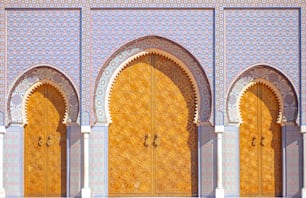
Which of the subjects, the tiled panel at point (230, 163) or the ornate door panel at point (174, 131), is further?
the ornate door panel at point (174, 131)

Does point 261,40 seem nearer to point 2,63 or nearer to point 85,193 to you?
point 85,193

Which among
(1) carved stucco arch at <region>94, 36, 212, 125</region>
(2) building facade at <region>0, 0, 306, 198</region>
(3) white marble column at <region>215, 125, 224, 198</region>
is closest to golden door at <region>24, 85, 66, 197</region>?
(2) building facade at <region>0, 0, 306, 198</region>

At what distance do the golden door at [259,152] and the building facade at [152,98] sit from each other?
1 centimetres

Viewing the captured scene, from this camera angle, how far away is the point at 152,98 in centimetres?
923

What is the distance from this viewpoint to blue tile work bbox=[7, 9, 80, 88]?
9008mm

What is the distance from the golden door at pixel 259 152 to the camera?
30.0 feet

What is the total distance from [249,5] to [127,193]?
126 inches

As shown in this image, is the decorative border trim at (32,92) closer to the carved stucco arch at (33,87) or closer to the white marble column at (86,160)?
the carved stucco arch at (33,87)

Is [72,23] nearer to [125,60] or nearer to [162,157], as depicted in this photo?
[125,60]

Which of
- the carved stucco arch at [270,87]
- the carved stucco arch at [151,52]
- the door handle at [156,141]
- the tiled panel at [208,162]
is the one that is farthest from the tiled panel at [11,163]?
the carved stucco arch at [270,87]

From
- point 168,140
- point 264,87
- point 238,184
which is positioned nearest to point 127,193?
point 168,140

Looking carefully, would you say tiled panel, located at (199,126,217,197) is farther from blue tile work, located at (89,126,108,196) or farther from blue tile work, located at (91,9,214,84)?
blue tile work, located at (89,126,108,196)

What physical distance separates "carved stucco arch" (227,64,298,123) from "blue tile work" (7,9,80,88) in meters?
2.23

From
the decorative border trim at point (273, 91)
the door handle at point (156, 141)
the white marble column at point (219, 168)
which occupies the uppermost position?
the decorative border trim at point (273, 91)
